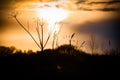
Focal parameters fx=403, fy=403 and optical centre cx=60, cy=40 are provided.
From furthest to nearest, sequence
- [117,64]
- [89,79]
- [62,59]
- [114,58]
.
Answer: [62,59] → [114,58] → [117,64] → [89,79]

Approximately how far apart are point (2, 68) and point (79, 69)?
8.92m

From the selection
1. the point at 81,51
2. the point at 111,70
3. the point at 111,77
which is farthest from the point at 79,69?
the point at 81,51

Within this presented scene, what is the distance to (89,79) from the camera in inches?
1548

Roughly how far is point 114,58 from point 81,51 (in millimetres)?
20531

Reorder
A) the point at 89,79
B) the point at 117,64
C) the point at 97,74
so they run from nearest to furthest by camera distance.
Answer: the point at 89,79 < the point at 97,74 < the point at 117,64

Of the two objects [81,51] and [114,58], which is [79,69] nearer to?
[114,58]

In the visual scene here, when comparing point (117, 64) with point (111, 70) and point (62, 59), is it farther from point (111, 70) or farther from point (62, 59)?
point (62, 59)

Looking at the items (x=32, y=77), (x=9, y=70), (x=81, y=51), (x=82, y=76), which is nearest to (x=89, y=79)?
(x=82, y=76)

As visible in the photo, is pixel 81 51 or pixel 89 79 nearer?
pixel 89 79

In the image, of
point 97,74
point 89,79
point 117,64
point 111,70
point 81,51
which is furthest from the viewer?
point 81,51

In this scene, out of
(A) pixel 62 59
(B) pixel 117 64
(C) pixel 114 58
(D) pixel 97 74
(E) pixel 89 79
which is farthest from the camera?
(A) pixel 62 59

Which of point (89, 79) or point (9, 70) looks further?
point (9, 70)

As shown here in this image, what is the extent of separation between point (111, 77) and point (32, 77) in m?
7.89

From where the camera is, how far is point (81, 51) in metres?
76.7
